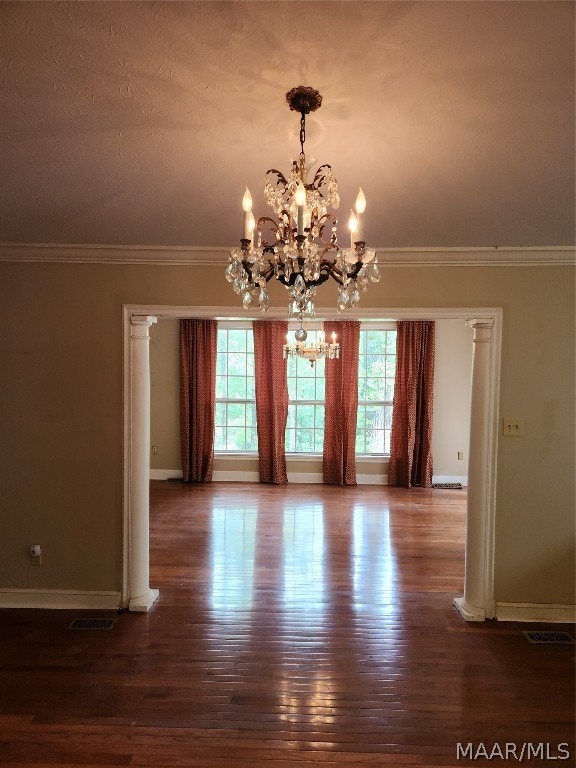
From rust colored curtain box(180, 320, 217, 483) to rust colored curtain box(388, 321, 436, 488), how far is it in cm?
286

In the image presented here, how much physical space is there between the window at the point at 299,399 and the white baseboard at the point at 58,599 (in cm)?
416

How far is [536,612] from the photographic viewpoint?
348 centimetres

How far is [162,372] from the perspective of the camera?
24.8ft

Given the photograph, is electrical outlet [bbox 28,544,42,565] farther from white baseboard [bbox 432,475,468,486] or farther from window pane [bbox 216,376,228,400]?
white baseboard [bbox 432,475,468,486]

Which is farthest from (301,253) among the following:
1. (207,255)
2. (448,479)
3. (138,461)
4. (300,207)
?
(448,479)

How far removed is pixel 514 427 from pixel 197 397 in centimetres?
498

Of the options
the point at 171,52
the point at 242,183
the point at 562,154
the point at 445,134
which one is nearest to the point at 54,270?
the point at 242,183

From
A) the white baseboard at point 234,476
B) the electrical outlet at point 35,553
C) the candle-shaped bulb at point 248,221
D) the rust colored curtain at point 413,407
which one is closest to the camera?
the candle-shaped bulb at point 248,221

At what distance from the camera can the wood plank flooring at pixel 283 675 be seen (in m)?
2.29

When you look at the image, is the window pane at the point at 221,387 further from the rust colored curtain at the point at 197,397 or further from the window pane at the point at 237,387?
the rust colored curtain at the point at 197,397

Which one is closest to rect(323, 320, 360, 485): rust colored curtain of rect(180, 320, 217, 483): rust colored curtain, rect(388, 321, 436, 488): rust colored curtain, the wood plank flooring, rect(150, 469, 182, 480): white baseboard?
rect(388, 321, 436, 488): rust colored curtain

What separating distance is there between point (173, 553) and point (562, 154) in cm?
440

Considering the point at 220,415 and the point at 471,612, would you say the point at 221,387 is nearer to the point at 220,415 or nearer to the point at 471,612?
the point at 220,415

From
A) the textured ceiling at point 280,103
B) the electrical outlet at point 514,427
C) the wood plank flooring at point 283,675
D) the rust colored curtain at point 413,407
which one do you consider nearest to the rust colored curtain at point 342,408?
the rust colored curtain at point 413,407
